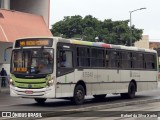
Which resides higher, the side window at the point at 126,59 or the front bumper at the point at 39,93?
the side window at the point at 126,59

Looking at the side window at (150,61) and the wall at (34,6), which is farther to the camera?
the wall at (34,6)

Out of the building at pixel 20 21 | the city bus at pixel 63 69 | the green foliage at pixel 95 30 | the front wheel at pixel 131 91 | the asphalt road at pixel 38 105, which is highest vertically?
the green foliage at pixel 95 30

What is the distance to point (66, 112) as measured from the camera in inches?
631

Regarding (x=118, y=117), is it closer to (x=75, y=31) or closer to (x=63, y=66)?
(x=63, y=66)

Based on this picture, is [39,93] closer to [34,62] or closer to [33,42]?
[34,62]

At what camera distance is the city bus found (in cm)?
1844

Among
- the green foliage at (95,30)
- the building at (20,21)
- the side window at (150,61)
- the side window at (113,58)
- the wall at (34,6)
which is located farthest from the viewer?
the green foliage at (95,30)

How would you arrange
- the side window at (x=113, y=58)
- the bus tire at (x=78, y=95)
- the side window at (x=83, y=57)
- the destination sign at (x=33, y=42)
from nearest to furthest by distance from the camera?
1. the destination sign at (x=33, y=42)
2. the bus tire at (x=78, y=95)
3. the side window at (x=83, y=57)
4. the side window at (x=113, y=58)

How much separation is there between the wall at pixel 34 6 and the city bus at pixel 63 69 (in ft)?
54.9

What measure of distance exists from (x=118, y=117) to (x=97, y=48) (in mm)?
7186

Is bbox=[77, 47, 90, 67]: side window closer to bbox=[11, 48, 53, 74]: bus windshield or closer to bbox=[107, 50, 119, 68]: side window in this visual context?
bbox=[11, 48, 53, 74]: bus windshield

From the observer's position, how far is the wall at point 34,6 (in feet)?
130

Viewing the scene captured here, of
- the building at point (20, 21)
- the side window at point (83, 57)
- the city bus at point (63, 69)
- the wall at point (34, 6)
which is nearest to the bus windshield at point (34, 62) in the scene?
the city bus at point (63, 69)

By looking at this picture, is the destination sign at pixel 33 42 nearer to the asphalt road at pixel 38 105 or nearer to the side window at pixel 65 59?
the side window at pixel 65 59
